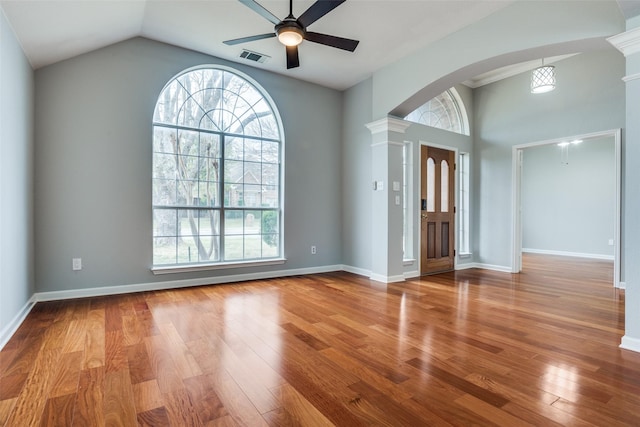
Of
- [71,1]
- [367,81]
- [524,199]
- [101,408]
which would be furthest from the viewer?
[524,199]

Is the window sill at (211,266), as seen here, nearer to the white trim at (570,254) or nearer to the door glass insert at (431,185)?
the door glass insert at (431,185)

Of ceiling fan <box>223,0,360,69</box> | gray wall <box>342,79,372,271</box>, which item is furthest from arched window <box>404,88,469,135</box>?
ceiling fan <box>223,0,360,69</box>

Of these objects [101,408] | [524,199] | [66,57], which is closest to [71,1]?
[66,57]

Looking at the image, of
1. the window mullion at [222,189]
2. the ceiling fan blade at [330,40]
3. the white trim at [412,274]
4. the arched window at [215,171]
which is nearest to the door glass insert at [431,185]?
the white trim at [412,274]

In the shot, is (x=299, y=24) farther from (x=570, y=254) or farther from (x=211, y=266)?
(x=570, y=254)

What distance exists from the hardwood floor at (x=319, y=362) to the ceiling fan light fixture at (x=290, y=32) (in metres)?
2.47

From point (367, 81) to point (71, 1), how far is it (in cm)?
358

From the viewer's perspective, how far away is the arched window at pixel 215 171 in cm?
401

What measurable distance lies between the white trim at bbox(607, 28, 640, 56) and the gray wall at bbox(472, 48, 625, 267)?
8.75ft

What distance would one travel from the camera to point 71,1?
2.54 metres

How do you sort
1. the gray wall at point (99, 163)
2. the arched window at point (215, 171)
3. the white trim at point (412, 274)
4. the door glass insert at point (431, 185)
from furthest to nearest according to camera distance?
the door glass insert at point (431, 185)
the white trim at point (412, 274)
the arched window at point (215, 171)
the gray wall at point (99, 163)

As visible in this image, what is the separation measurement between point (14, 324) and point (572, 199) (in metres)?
9.79

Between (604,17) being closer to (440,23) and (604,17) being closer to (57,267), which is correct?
(440,23)

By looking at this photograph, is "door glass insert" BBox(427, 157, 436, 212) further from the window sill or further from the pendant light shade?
the window sill
